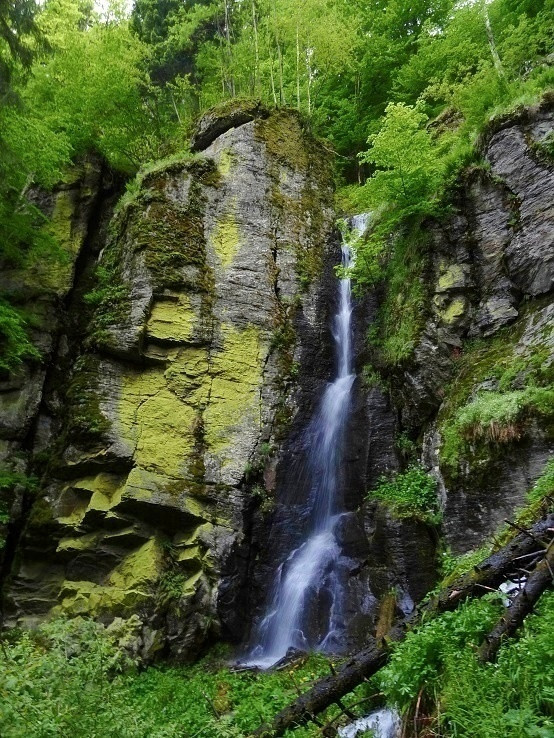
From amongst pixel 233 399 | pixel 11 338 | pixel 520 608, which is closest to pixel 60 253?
pixel 11 338

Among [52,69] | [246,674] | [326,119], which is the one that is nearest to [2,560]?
[246,674]

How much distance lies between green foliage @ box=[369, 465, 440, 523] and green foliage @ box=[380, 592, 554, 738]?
412 cm

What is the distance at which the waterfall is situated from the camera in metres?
9.02

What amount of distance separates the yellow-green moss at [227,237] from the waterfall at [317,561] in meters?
4.22

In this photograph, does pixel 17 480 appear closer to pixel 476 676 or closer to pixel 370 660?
pixel 370 660

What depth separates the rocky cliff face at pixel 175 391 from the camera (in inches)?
381

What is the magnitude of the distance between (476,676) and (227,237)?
1173 cm

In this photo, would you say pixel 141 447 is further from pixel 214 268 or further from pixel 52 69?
pixel 52 69

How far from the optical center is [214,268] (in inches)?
505

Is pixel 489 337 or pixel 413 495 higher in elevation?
pixel 489 337

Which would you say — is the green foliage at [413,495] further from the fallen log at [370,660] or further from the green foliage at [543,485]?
the fallen log at [370,660]

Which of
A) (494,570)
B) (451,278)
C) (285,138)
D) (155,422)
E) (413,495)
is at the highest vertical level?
(285,138)

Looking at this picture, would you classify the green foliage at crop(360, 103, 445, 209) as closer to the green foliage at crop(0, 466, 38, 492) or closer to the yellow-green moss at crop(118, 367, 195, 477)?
the yellow-green moss at crop(118, 367, 195, 477)

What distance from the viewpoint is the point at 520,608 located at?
366cm
